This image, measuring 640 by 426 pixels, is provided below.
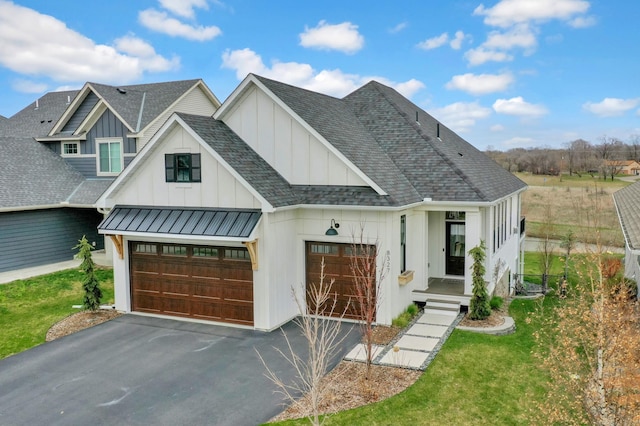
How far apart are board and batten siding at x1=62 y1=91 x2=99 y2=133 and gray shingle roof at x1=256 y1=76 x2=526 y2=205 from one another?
13242mm

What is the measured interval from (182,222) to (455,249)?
A: 9.10 meters

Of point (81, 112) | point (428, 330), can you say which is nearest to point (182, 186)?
point (428, 330)

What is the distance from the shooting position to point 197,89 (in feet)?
88.3

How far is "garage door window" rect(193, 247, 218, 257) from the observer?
13211mm

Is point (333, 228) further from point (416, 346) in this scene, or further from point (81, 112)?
point (81, 112)

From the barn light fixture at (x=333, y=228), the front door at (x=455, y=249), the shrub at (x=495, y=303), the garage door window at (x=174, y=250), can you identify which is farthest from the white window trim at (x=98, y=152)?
the shrub at (x=495, y=303)

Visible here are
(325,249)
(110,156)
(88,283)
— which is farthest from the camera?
(110,156)

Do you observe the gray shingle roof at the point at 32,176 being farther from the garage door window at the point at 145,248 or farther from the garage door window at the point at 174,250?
the garage door window at the point at 174,250

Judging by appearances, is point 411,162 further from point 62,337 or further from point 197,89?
point 197,89

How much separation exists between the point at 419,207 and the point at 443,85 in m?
19.2

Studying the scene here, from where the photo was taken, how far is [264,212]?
12125 mm

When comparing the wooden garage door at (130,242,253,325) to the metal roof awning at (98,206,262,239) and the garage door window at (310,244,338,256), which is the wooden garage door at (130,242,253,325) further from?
the garage door window at (310,244,338,256)

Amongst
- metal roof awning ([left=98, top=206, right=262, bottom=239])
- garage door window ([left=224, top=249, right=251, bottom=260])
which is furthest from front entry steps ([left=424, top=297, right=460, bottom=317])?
metal roof awning ([left=98, top=206, right=262, bottom=239])

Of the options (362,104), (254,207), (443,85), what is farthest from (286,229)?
(443,85)
